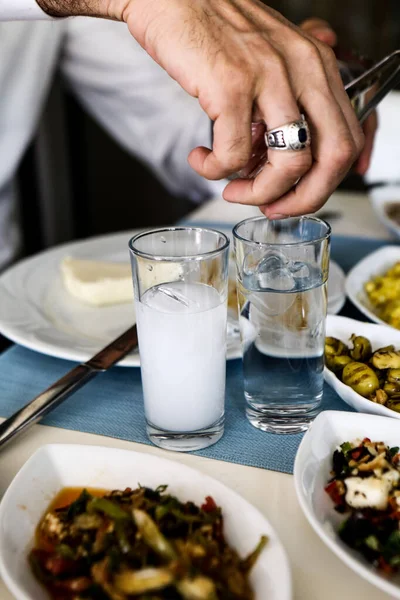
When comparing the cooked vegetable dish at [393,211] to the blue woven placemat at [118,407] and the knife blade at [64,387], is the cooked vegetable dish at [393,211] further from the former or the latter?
the knife blade at [64,387]

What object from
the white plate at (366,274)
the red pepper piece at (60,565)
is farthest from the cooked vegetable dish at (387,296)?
the red pepper piece at (60,565)

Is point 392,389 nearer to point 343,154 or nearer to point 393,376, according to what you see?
point 393,376

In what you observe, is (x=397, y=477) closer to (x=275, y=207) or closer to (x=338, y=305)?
(x=275, y=207)

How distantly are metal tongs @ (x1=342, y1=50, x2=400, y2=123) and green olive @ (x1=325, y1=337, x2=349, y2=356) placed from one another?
35cm

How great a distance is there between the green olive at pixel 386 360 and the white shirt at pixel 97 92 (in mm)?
1057

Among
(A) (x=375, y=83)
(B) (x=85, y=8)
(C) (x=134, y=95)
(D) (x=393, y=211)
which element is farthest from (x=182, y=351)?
(C) (x=134, y=95)

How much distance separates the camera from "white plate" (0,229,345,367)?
0.94 m

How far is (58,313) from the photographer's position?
3.62 feet

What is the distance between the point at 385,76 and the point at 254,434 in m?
0.59

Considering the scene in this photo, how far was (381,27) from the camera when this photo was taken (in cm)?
394

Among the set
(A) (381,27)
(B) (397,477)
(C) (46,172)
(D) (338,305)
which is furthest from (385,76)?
(A) (381,27)

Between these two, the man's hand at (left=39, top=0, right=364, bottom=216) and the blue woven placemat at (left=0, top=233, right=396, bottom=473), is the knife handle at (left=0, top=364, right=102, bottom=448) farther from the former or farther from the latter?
the man's hand at (left=39, top=0, right=364, bottom=216)

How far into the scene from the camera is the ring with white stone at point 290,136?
26.2 inches

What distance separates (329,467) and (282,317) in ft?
0.56
